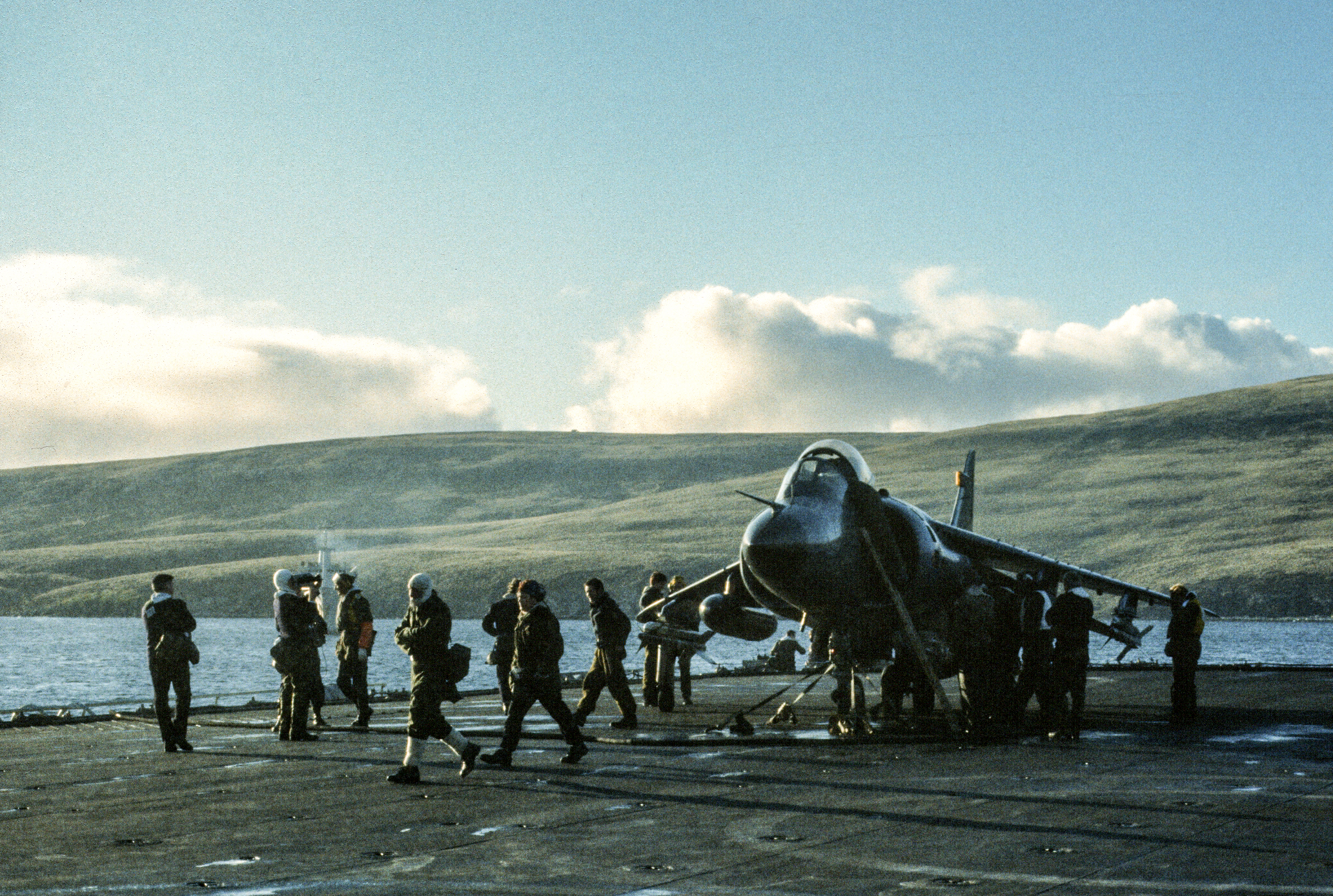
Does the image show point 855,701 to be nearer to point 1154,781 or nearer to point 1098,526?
point 1154,781

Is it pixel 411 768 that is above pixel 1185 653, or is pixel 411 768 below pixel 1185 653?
below

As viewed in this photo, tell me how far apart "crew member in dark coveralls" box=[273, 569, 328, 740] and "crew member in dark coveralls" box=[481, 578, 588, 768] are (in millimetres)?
3597

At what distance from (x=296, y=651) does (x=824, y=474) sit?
7.69m

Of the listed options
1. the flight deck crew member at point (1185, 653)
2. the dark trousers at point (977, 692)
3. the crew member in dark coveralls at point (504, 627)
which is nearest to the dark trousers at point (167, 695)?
the crew member in dark coveralls at point (504, 627)

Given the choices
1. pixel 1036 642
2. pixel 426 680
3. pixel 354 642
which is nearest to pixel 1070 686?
pixel 1036 642

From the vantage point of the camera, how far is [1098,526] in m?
154

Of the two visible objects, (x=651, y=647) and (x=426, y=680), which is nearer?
(x=426, y=680)

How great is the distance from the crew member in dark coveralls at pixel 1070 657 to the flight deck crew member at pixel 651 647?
7.13 metres

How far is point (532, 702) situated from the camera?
578 inches

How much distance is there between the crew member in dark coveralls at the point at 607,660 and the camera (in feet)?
62.5

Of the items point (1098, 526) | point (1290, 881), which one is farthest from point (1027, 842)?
point (1098, 526)

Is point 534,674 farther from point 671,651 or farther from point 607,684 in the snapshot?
point 671,651

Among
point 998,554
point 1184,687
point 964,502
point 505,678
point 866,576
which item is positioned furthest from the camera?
point 964,502

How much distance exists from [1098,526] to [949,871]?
502ft
